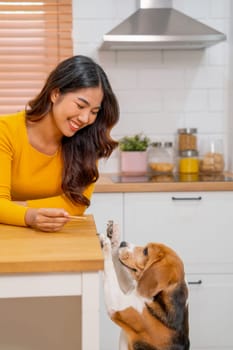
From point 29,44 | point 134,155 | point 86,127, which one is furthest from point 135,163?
point 86,127

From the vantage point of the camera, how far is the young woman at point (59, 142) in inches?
67.7

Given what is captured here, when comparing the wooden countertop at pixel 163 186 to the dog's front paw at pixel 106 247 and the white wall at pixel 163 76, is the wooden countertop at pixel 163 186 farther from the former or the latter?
the dog's front paw at pixel 106 247

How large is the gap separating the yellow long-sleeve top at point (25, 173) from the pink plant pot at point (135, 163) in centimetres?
130

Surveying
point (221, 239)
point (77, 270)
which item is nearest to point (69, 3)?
point (221, 239)

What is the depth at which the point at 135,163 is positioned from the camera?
321 cm

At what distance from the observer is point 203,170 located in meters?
3.25

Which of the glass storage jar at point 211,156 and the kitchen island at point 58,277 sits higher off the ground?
the kitchen island at point 58,277

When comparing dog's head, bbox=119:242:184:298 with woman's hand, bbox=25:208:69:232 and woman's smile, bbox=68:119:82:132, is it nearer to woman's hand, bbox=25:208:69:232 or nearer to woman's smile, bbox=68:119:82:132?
woman's hand, bbox=25:208:69:232

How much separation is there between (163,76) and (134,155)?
51 cm

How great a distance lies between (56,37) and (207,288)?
5.39ft

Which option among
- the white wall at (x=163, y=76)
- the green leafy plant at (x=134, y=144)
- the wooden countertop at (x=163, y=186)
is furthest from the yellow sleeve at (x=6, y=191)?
the white wall at (x=163, y=76)

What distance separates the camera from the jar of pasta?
126 inches

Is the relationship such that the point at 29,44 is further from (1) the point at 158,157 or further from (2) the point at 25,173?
(2) the point at 25,173

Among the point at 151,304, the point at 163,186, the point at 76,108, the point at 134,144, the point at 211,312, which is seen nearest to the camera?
the point at 151,304
